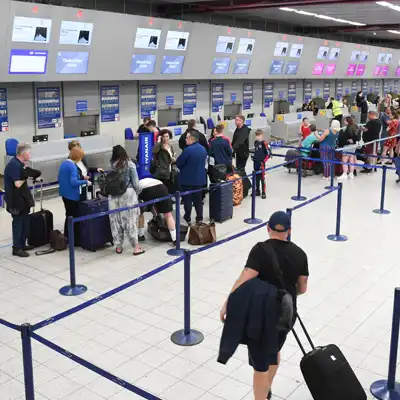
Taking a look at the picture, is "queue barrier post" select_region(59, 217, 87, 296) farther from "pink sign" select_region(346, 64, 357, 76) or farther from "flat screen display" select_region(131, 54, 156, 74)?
"pink sign" select_region(346, 64, 357, 76)

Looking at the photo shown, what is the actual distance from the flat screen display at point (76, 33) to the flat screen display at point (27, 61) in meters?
0.51

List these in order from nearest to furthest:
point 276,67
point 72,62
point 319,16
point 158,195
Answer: point 158,195, point 72,62, point 319,16, point 276,67

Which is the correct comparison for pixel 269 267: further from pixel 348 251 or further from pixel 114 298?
pixel 348 251

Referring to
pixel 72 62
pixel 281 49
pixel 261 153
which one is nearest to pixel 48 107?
pixel 72 62

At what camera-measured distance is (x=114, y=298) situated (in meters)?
5.90

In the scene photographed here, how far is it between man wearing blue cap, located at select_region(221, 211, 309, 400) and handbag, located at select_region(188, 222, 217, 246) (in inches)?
157

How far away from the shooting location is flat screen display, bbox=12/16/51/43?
969 cm

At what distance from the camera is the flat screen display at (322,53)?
20127 millimetres

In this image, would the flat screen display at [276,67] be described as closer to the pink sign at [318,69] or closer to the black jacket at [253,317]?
the pink sign at [318,69]

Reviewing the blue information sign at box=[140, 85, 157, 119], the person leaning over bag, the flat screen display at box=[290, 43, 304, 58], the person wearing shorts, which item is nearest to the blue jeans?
the person leaning over bag

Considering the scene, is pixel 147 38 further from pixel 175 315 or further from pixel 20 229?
pixel 175 315

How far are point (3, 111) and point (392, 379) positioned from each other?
9579 mm

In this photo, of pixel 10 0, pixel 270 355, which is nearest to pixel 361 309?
pixel 270 355

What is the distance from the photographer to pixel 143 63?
12836 millimetres
